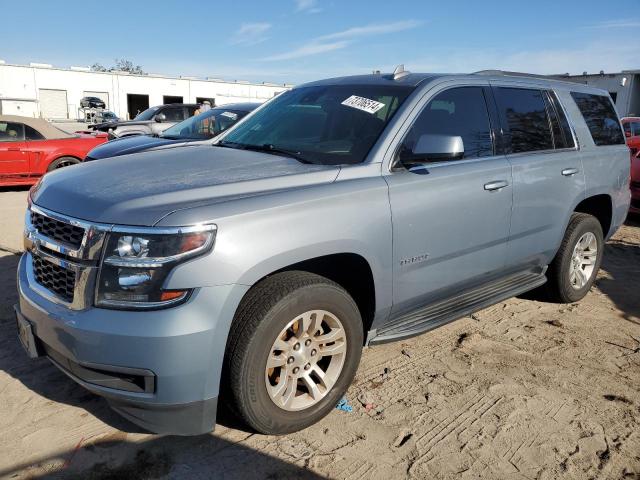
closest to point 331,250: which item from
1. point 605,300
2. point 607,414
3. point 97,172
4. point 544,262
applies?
point 97,172

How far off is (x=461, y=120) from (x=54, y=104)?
47454 mm

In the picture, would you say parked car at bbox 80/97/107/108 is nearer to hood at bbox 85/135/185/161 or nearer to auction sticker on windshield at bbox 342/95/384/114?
hood at bbox 85/135/185/161

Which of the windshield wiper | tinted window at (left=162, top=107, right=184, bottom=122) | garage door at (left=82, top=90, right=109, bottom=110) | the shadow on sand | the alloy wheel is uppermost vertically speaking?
garage door at (left=82, top=90, right=109, bottom=110)

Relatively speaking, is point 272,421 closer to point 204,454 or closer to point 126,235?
point 204,454

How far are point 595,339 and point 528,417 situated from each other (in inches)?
58.8

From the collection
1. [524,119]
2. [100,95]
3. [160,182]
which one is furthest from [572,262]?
[100,95]

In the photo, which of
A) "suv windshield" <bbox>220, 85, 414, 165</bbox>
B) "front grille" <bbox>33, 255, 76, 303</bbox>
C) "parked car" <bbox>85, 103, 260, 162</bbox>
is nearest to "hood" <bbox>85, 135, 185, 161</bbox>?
"parked car" <bbox>85, 103, 260, 162</bbox>

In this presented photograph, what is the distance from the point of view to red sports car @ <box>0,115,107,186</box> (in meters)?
10.2

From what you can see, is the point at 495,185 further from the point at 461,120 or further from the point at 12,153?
the point at 12,153

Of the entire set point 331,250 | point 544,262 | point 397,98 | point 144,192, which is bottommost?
point 544,262

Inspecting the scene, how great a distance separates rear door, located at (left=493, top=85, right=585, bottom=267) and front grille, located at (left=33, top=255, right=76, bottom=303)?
291cm

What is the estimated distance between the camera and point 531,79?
4391 mm

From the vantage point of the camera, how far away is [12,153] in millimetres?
10234

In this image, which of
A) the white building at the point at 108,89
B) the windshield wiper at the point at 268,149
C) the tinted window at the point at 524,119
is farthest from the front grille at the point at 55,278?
the white building at the point at 108,89
